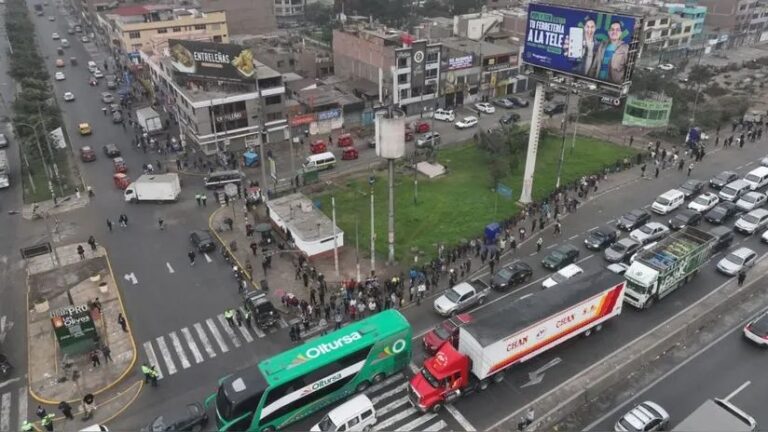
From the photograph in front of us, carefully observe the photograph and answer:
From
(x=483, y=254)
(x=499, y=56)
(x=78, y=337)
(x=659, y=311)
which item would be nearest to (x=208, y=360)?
(x=78, y=337)

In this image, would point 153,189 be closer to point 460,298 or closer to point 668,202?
point 460,298

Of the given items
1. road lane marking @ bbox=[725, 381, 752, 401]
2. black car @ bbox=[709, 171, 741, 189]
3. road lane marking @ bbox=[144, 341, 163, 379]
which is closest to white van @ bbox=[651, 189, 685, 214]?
black car @ bbox=[709, 171, 741, 189]

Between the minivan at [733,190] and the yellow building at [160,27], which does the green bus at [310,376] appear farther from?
the yellow building at [160,27]

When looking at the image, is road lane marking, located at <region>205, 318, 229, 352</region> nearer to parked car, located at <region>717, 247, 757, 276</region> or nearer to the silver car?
the silver car

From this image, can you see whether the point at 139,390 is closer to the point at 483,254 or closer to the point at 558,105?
the point at 483,254

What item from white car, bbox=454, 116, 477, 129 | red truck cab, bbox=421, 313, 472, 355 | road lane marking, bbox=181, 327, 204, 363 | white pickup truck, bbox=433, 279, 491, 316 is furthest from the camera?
white car, bbox=454, 116, 477, 129

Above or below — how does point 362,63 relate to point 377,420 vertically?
above
